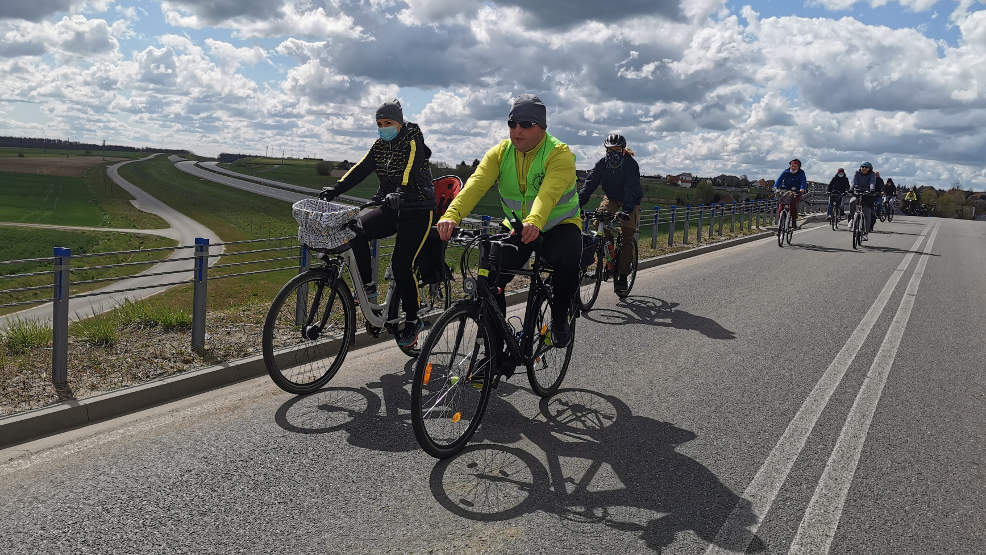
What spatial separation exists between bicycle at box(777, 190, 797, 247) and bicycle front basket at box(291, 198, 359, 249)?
16384 millimetres

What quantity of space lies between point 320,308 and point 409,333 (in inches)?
38.2

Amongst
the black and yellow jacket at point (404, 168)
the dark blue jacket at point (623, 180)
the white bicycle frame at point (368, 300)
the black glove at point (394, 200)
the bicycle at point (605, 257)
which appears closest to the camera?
the black glove at point (394, 200)

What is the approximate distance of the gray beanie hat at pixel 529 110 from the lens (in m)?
4.46

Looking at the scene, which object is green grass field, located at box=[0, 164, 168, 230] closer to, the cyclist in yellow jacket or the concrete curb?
the concrete curb

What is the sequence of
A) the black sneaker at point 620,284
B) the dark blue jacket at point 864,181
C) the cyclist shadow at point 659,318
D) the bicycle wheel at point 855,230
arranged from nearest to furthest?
1. the cyclist shadow at point 659,318
2. the black sneaker at point 620,284
3. the bicycle wheel at point 855,230
4. the dark blue jacket at point 864,181

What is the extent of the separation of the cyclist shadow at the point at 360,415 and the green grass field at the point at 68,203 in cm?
4645

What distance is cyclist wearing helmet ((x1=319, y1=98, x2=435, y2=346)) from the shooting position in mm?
5738

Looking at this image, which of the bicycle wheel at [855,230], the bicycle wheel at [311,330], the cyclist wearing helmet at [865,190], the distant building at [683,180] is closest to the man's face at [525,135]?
the bicycle wheel at [311,330]

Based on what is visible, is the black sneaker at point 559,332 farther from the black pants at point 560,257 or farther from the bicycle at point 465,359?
the bicycle at point 465,359

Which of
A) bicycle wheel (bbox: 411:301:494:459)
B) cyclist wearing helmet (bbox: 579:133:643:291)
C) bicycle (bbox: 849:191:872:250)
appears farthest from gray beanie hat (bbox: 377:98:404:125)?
bicycle (bbox: 849:191:872:250)

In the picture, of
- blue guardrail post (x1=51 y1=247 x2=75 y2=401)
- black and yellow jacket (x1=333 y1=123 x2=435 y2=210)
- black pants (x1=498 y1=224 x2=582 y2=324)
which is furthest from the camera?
black and yellow jacket (x1=333 y1=123 x2=435 y2=210)

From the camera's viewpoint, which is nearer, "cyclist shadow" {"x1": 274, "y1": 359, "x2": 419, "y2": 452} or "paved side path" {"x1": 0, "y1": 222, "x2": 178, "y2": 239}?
"cyclist shadow" {"x1": 274, "y1": 359, "x2": 419, "y2": 452}

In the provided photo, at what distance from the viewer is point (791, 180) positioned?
1941 cm

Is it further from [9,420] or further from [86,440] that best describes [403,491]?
[9,420]
